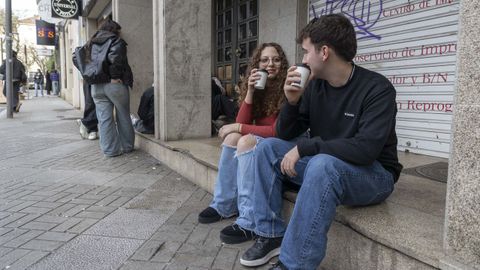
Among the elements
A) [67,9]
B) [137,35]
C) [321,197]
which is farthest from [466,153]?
[67,9]

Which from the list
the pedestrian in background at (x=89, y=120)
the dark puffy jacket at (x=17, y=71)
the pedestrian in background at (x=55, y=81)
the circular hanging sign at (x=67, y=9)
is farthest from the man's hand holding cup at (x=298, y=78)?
the pedestrian in background at (x=55, y=81)

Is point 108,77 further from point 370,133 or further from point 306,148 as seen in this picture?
point 370,133

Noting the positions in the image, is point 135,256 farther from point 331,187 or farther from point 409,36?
point 409,36

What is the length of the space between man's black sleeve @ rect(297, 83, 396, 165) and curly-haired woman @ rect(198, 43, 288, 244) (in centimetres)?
81

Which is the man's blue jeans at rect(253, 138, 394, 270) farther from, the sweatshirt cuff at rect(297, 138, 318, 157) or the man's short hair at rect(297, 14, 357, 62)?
the man's short hair at rect(297, 14, 357, 62)

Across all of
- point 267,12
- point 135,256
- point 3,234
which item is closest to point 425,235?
point 135,256

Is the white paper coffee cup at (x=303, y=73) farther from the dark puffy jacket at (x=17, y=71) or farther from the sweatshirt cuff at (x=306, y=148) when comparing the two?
the dark puffy jacket at (x=17, y=71)

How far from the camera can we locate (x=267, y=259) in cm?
259

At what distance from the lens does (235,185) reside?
316cm

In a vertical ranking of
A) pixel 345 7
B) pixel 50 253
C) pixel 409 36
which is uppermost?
pixel 345 7

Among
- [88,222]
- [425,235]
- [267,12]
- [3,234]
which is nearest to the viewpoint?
[425,235]

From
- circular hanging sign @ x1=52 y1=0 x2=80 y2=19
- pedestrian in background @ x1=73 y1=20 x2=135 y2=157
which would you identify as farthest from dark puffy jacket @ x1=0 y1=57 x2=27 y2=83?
pedestrian in background @ x1=73 y1=20 x2=135 y2=157

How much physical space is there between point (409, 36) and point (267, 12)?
8.65ft

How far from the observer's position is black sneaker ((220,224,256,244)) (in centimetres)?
290
